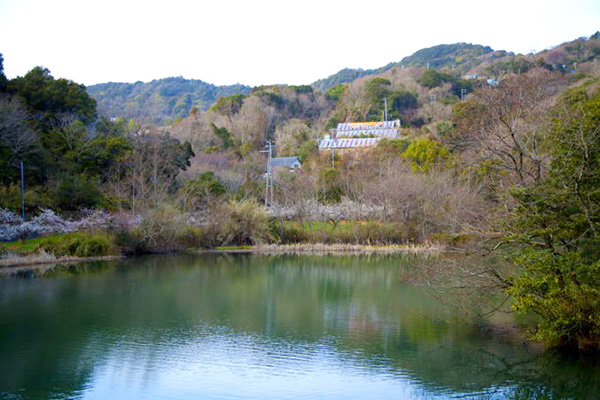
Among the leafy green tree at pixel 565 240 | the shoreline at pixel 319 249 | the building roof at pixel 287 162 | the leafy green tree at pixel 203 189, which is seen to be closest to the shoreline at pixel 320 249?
the shoreline at pixel 319 249

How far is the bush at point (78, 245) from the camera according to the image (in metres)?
25.8

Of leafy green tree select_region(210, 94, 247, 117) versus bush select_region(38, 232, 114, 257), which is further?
leafy green tree select_region(210, 94, 247, 117)

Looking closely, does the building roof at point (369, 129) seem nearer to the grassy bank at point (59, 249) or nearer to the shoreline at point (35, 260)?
the grassy bank at point (59, 249)

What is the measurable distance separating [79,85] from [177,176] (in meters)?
8.86

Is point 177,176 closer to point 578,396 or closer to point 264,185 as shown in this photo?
point 264,185

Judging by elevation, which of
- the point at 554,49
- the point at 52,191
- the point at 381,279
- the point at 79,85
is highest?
the point at 554,49

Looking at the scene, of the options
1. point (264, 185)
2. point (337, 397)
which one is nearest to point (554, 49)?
point (264, 185)

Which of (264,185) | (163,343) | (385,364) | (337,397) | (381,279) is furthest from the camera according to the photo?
(264,185)

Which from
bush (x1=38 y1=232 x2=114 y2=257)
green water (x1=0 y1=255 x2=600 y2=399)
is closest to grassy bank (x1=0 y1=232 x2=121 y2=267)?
bush (x1=38 y1=232 x2=114 y2=257)

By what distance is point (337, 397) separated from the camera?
31.3 feet

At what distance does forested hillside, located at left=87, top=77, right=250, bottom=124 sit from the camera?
97.4 metres

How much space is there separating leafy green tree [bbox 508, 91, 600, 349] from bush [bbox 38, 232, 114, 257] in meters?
20.4

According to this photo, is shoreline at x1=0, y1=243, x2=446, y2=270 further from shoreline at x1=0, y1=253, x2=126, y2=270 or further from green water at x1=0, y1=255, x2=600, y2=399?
green water at x1=0, y1=255, x2=600, y2=399

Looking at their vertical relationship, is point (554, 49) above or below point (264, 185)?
above
